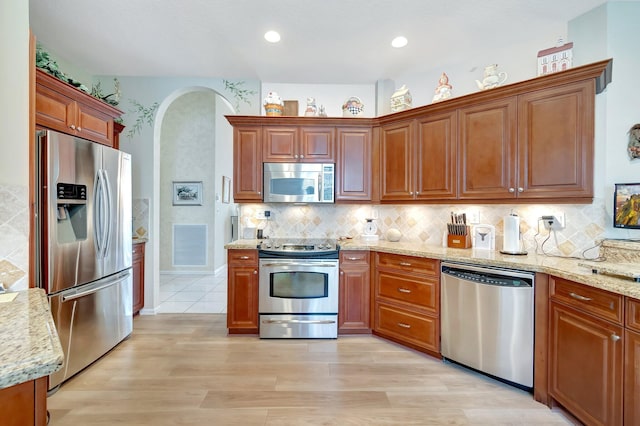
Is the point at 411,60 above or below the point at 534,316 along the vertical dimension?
above

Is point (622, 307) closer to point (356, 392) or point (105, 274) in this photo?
point (356, 392)

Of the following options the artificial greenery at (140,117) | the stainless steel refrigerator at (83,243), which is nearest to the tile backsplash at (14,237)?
the stainless steel refrigerator at (83,243)

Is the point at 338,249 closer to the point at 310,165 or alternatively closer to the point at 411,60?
the point at 310,165

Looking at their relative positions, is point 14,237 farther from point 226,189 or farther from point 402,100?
point 226,189

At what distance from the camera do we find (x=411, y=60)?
123 inches

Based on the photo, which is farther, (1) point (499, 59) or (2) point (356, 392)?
(1) point (499, 59)

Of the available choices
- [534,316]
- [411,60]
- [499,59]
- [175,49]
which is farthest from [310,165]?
[534,316]

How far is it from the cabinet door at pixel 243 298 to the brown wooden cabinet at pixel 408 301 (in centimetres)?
123

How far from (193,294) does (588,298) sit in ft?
14.8

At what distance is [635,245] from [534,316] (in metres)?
0.80

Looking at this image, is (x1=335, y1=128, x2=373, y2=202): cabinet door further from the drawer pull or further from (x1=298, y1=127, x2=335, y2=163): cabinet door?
the drawer pull

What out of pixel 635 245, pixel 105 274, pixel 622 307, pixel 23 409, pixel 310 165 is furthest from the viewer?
pixel 310 165

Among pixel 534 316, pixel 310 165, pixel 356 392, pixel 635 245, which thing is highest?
pixel 310 165

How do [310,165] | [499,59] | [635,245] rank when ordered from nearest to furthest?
[635,245], [499,59], [310,165]
